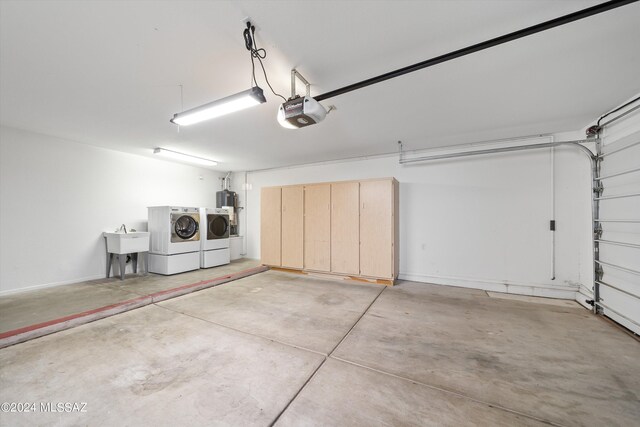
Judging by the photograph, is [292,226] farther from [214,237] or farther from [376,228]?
[214,237]

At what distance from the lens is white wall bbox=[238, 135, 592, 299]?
3666mm

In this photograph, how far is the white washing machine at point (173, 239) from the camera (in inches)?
191

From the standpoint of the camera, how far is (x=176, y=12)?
1559 mm

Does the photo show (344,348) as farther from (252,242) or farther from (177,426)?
(252,242)

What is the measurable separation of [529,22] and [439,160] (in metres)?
3.06

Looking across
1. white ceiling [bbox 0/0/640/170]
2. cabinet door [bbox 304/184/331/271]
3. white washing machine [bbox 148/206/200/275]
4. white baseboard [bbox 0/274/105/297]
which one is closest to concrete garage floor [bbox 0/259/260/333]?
white baseboard [bbox 0/274/105/297]

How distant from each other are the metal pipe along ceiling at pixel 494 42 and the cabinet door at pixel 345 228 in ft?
8.10

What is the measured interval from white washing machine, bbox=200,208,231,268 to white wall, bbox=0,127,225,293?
1.40 meters

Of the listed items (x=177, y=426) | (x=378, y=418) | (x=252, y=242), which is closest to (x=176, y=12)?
(x=177, y=426)

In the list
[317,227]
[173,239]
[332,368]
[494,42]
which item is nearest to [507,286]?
[317,227]

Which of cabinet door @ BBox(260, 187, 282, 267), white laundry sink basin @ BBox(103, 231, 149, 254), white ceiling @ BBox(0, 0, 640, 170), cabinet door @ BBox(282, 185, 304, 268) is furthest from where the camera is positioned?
cabinet door @ BBox(260, 187, 282, 267)

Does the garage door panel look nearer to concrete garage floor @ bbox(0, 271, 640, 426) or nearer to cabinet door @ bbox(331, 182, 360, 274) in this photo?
concrete garage floor @ bbox(0, 271, 640, 426)

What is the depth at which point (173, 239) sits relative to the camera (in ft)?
16.1

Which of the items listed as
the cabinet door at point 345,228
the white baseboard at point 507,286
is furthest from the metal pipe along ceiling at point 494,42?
the white baseboard at point 507,286
